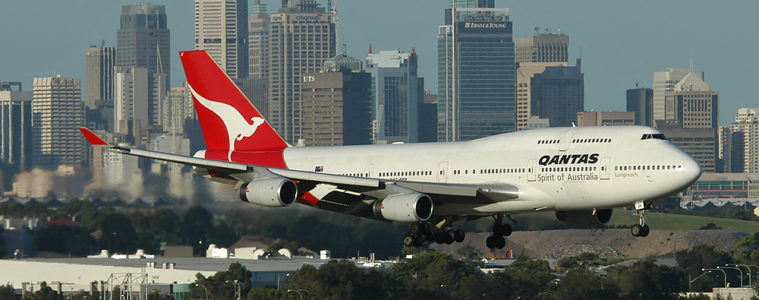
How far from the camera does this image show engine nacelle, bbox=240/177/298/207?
76.7m

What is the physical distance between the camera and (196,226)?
115 m

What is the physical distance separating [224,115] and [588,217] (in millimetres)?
22798

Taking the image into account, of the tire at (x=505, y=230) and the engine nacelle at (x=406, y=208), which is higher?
the engine nacelle at (x=406, y=208)

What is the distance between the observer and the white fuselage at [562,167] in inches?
2908

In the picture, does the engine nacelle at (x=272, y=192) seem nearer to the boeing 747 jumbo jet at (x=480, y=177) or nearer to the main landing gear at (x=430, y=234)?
the boeing 747 jumbo jet at (x=480, y=177)

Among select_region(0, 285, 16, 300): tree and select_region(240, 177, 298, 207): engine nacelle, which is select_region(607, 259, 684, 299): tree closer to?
select_region(0, 285, 16, 300): tree

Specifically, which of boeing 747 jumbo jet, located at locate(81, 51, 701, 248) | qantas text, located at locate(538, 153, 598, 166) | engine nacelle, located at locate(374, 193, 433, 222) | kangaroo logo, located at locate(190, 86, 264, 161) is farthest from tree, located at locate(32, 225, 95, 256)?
qantas text, located at locate(538, 153, 598, 166)

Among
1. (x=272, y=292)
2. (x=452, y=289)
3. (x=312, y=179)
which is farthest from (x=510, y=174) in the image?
(x=452, y=289)

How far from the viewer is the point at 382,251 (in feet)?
522

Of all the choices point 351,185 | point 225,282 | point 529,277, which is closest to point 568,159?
point 351,185

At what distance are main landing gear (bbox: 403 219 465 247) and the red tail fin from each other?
37.1ft

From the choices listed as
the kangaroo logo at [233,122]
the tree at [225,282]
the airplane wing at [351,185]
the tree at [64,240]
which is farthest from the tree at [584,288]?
the airplane wing at [351,185]

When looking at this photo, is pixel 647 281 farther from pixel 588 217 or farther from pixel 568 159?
pixel 568 159

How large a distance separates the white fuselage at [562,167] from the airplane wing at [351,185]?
23.2 inches
